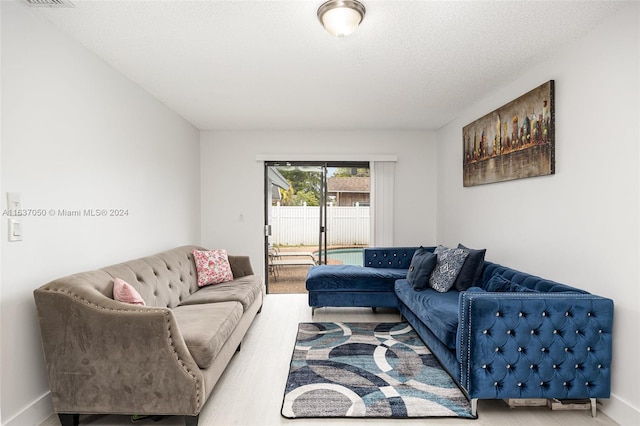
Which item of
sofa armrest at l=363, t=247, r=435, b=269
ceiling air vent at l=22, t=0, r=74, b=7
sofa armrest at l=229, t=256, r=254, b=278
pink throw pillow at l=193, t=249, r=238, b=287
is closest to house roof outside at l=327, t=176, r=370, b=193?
sofa armrest at l=363, t=247, r=435, b=269

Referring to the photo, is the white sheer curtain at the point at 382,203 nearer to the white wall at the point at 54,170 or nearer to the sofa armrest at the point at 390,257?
the sofa armrest at the point at 390,257

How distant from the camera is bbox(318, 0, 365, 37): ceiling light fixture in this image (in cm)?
200

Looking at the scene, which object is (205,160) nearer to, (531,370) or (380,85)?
(380,85)

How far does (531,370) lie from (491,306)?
47 cm

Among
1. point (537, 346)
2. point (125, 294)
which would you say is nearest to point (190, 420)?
point (125, 294)

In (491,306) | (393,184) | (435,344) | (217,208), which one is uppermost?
(393,184)

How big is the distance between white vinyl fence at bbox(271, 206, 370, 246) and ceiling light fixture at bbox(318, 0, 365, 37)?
355 cm

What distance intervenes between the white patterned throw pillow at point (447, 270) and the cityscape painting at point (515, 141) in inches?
34.3

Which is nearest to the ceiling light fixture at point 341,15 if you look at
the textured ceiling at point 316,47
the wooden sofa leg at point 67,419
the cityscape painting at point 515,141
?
the textured ceiling at point 316,47

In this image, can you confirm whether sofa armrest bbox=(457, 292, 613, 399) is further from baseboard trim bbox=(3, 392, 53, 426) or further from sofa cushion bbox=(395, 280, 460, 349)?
baseboard trim bbox=(3, 392, 53, 426)

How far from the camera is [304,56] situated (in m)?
2.77

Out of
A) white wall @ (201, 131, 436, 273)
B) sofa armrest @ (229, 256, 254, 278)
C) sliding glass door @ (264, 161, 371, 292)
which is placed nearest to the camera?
sofa armrest @ (229, 256, 254, 278)

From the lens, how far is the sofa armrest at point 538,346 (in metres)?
2.16

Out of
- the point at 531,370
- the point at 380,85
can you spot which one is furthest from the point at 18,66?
the point at 531,370
